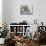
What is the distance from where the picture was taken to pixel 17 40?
3.24 meters

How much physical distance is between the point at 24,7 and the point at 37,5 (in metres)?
0.59

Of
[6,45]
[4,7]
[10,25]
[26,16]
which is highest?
[4,7]

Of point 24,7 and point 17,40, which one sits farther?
point 24,7

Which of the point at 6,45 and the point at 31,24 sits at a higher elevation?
the point at 31,24

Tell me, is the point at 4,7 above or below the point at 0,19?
above

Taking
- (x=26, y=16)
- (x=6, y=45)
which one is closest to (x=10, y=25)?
(x=26, y=16)

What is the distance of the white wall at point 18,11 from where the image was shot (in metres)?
6.14

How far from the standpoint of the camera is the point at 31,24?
6.06m

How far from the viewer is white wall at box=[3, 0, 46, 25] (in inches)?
242

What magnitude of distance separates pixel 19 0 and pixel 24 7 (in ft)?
1.26

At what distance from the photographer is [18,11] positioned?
244 inches

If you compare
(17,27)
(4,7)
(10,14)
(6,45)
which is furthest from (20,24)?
(6,45)

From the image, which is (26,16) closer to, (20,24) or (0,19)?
(20,24)

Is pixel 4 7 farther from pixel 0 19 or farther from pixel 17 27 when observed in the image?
pixel 17 27
